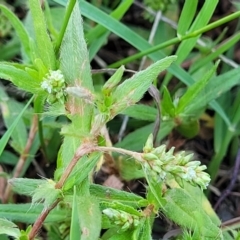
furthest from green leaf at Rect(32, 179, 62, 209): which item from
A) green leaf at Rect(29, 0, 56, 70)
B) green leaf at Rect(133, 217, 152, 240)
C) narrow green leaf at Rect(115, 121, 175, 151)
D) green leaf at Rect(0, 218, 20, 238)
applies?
narrow green leaf at Rect(115, 121, 175, 151)

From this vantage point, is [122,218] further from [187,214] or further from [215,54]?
[215,54]

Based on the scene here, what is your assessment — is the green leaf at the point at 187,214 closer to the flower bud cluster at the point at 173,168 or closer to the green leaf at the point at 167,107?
the flower bud cluster at the point at 173,168

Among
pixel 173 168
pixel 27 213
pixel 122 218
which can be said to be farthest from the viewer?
pixel 27 213

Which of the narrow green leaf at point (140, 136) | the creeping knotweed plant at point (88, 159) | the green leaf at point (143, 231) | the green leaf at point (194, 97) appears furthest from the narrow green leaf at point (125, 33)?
the green leaf at point (143, 231)

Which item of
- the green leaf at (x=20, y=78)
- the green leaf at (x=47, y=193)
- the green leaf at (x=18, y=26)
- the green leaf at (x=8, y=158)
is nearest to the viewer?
the green leaf at (x=47, y=193)

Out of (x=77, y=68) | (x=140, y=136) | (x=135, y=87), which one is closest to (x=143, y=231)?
(x=135, y=87)

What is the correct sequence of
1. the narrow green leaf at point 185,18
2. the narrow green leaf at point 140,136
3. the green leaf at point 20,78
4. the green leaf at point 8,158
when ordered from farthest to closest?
the green leaf at point 8,158 → the narrow green leaf at point 140,136 → the narrow green leaf at point 185,18 → the green leaf at point 20,78
